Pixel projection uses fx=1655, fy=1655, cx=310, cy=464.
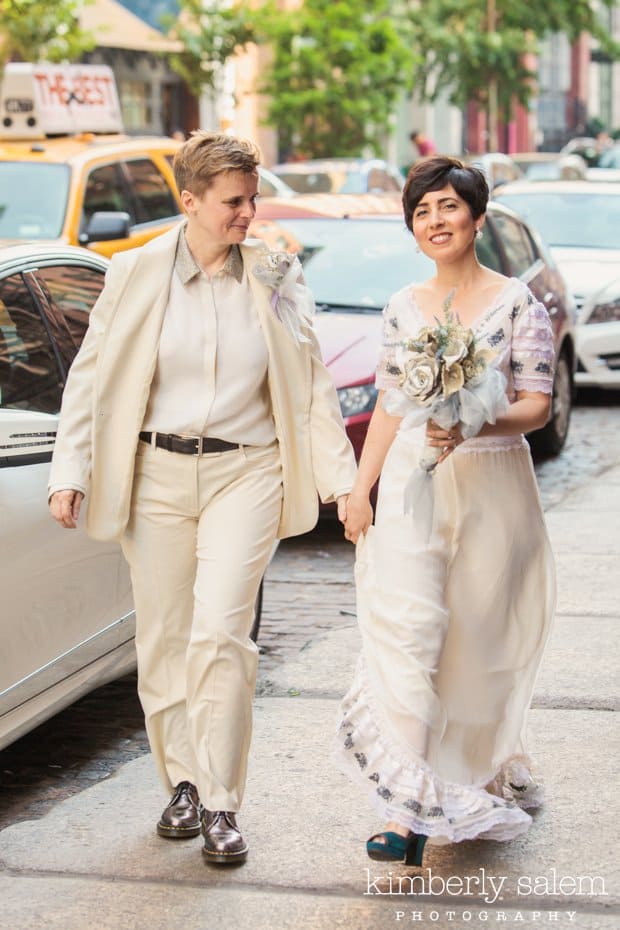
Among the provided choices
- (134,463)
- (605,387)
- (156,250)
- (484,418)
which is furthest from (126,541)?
(605,387)

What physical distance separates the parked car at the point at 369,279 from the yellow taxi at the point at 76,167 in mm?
1727

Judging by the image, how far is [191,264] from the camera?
4395mm

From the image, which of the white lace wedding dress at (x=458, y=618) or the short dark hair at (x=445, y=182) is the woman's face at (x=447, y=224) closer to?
the short dark hair at (x=445, y=182)

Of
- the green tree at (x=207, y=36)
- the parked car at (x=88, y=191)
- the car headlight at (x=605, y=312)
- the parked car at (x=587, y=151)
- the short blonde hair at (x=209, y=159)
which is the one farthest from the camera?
the parked car at (x=587, y=151)

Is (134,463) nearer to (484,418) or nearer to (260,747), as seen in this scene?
(484,418)

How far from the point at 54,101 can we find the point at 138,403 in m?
9.99

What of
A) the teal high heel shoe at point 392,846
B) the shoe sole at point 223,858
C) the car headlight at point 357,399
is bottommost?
the shoe sole at point 223,858

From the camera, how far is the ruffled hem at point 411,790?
409cm

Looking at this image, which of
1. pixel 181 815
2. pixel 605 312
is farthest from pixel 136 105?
pixel 181 815

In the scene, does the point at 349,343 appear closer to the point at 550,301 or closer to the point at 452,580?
the point at 550,301

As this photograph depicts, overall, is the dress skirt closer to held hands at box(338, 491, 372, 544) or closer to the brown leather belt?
held hands at box(338, 491, 372, 544)

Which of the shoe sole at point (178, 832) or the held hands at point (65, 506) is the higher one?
the held hands at point (65, 506)

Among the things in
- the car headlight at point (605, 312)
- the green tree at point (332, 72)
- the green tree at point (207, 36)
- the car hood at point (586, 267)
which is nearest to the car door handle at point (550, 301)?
the car headlight at point (605, 312)

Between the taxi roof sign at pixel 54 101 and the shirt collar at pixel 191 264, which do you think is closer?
the shirt collar at pixel 191 264
